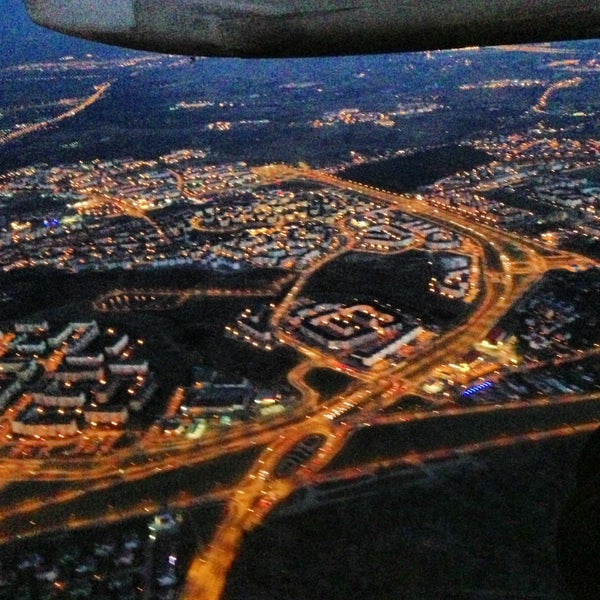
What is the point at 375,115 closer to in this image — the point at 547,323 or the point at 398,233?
the point at 398,233

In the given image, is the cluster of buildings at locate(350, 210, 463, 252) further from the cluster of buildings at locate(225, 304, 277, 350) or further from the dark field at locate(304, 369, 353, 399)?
the dark field at locate(304, 369, 353, 399)

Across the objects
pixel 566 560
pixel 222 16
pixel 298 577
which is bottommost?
pixel 298 577

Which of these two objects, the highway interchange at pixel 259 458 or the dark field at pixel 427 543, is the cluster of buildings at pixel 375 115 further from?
the dark field at pixel 427 543

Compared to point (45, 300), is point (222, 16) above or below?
above

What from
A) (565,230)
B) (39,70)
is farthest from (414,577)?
(39,70)

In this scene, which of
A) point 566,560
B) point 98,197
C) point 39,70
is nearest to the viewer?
point 566,560

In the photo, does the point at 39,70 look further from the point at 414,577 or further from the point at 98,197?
the point at 414,577

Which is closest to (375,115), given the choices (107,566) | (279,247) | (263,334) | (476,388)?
(279,247)

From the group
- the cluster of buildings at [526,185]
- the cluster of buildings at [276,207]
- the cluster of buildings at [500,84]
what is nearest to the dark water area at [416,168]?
the cluster of buildings at [526,185]
